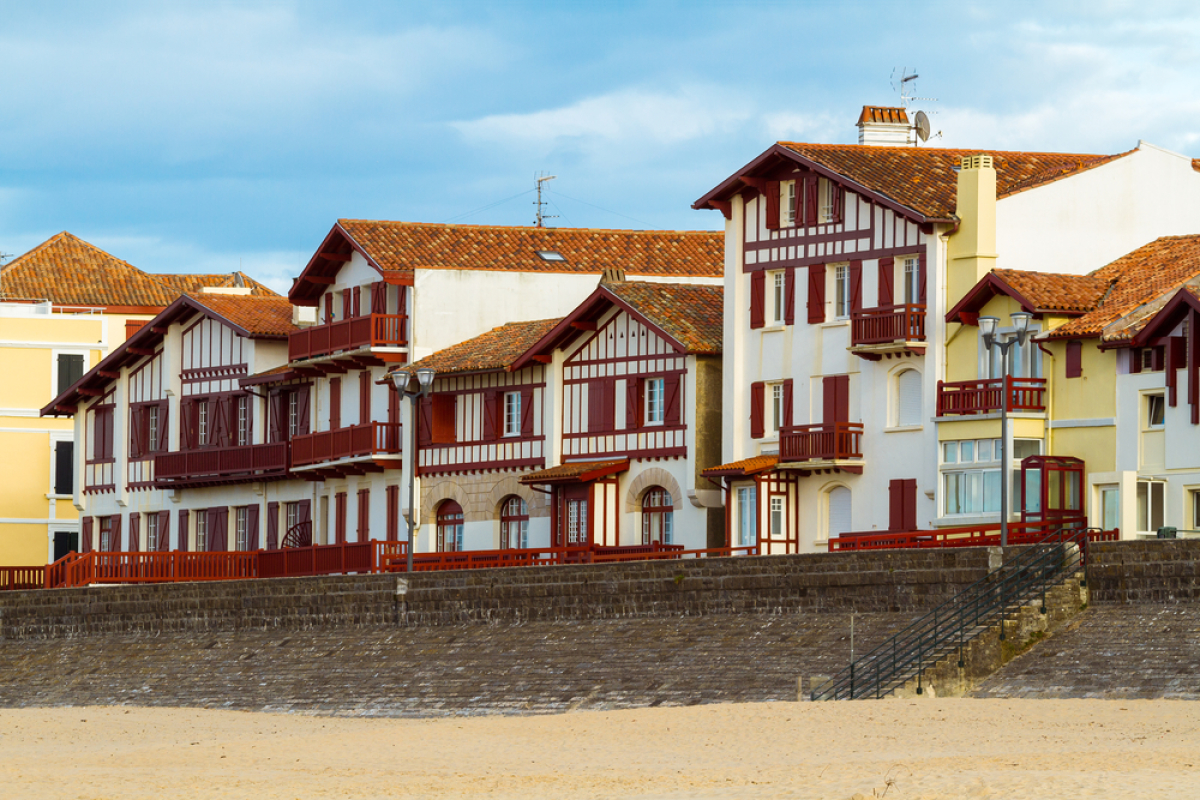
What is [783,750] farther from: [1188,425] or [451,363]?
[451,363]

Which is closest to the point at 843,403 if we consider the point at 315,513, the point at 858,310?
the point at 858,310

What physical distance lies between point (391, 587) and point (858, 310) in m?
11.0

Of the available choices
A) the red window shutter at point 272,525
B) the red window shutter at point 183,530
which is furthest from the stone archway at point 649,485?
the red window shutter at point 183,530

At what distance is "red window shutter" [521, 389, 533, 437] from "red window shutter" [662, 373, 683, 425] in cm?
408

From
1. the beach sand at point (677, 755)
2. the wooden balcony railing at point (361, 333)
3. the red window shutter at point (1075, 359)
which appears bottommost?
the beach sand at point (677, 755)

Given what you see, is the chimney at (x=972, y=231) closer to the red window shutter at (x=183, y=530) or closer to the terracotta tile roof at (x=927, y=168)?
the terracotta tile roof at (x=927, y=168)

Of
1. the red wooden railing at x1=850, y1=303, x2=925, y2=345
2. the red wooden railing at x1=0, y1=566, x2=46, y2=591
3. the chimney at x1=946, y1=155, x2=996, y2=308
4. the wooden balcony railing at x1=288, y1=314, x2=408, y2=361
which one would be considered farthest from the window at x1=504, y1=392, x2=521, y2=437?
the chimney at x1=946, y1=155, x2=996, y2=308

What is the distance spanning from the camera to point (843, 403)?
5234 cm

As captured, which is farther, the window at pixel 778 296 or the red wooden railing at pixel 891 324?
the window at pixel 778 296

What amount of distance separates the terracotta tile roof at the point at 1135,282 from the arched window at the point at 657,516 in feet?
34.8

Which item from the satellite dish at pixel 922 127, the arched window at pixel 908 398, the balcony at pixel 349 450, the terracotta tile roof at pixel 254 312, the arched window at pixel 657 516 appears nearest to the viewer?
the arched window at pixel 908 398

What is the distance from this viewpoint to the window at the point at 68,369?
76438mm

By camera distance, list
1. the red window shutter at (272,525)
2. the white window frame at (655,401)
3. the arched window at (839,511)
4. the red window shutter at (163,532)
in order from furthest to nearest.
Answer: the red window shutter at (163,532) < the red window shutter at (272,525) < the white window frame at (655,401) < the arched window at (839,511)

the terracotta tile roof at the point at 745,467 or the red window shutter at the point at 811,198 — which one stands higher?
the red window shutter at the point at 811,198
